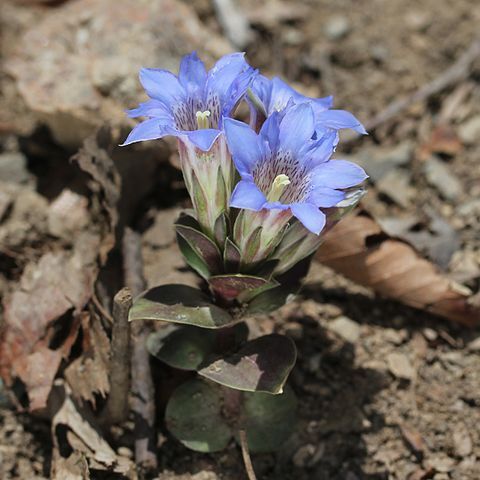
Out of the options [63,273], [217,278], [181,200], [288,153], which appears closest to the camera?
[288,153]

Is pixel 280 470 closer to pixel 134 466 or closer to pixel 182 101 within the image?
pixel 134 466

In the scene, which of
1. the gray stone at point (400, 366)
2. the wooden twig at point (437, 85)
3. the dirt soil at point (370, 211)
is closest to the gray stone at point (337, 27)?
the dirt soil at point (370, 211)

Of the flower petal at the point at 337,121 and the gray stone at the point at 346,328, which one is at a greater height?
the flower petal at the point at 337,121

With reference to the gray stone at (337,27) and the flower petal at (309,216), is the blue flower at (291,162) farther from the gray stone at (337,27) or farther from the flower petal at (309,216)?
the gray stone at (337,27)

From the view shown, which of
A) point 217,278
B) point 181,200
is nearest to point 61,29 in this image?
point 181,200

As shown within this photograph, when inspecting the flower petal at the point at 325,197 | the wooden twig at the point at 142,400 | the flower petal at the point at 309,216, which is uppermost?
the flower petal at the point at 309,216

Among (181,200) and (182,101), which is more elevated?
(182,101)
